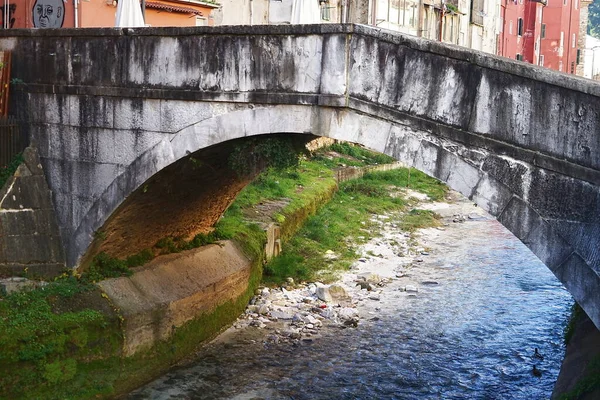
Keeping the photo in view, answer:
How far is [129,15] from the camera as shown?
36.7 ft

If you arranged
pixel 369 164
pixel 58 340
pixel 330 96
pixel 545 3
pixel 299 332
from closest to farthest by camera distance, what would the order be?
pixel 330 96 < pixel 58 340 < pixel 299 332 < pixel 369 164 < pixel 545 3

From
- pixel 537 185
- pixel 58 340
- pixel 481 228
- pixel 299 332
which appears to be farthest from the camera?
pixel 481 228

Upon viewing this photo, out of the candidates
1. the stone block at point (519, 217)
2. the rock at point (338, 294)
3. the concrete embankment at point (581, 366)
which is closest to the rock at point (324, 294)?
the rock at point (338, 294)

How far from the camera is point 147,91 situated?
9305 mm

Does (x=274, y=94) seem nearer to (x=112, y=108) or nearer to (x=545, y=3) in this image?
(x=112, y=108)

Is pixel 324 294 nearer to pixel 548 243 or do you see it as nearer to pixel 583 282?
pixel 548 243

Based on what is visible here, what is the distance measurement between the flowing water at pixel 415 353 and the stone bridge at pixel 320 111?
2.67m

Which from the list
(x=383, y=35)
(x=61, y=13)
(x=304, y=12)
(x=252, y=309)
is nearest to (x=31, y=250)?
(x=252, y=309)

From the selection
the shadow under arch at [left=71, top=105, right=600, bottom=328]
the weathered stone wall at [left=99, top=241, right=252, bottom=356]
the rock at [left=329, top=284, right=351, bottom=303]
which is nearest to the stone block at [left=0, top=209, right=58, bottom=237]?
the weathered stone wall at [left=99, top=241, right=252, bottom=356]

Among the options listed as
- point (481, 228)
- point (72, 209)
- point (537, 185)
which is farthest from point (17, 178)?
point (481, 228)

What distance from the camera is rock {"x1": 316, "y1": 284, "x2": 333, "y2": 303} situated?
13.5 meters

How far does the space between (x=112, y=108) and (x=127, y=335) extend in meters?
2.72

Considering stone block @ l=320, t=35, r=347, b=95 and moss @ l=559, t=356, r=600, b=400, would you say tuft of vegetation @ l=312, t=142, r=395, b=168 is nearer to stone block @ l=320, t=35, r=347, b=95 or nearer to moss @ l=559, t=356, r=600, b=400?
stone block @ l=320, t=35, r=347, b=95

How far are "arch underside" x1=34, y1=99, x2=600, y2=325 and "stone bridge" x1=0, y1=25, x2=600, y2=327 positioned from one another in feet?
0.04
